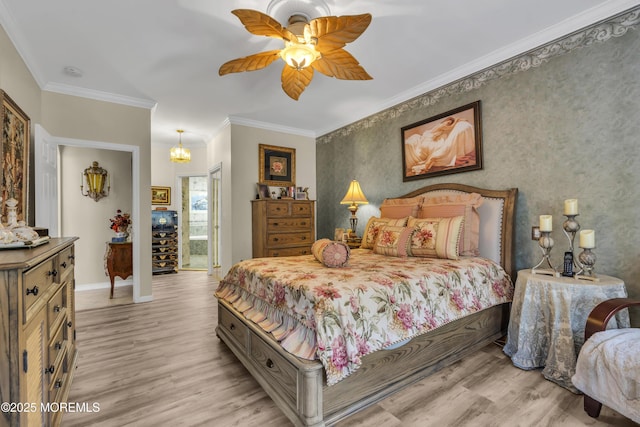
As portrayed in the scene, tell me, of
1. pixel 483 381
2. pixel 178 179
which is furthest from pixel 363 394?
pixel 178 179

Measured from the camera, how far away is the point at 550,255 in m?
2.47

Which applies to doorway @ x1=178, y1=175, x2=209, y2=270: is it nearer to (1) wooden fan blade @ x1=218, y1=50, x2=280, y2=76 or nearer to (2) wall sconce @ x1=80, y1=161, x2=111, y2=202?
(2) wall sconce @ x1=80, y1=161, x2=111, y2=202

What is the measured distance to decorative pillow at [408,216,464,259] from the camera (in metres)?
2.57

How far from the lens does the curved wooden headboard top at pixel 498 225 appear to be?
2.62 m

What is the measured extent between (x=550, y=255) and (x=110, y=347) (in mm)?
3838

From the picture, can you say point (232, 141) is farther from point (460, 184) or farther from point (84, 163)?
point (460, 184)

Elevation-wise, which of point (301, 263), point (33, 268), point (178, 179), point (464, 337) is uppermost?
point (178, 179)

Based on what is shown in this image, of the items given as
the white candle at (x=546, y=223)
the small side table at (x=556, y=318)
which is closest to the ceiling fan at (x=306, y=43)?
the white candle at (x=546, y=223)

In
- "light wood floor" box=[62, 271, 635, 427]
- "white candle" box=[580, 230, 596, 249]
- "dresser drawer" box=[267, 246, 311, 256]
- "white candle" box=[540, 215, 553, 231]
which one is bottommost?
"light wood floor" box=[62, 271, 635, 427]

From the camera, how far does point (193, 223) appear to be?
6.57 m

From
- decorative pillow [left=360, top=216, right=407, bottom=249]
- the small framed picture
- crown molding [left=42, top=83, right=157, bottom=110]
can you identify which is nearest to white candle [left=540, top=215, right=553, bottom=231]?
decorative pillow [left=360, top=216, right=407, bottom=249]

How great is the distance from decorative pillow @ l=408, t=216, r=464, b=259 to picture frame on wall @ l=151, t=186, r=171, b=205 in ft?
17.5

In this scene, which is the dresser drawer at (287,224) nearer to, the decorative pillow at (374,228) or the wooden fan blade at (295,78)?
the decorative pillow at (374,228)

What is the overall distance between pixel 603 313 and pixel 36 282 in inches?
111
